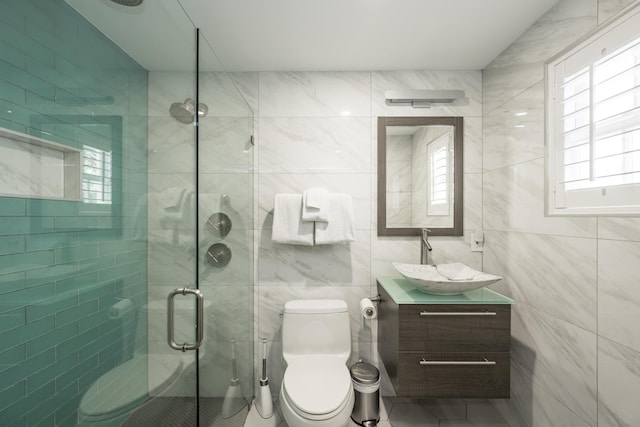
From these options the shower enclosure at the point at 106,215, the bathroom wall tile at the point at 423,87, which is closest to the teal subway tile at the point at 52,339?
the shower enclosure at the point at 106,215

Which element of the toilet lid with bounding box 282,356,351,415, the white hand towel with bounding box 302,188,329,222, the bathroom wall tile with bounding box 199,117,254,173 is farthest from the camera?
the white hand towel with bounding box 302,188,329,222

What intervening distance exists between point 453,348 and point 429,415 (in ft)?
2.21

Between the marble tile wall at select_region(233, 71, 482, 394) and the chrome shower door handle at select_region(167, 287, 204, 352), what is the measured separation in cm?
86

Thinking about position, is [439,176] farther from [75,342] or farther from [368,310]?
[75,342]

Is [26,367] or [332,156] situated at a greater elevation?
[332,156]

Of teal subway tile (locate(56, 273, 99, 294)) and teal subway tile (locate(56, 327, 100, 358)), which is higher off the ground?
teal subway tile (locate(56, 273, 99, 294))

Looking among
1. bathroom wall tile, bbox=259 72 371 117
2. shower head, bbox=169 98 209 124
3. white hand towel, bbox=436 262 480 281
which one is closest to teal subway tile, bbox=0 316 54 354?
shower head, bbox=169 98 209 124

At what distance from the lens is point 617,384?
1.09 metres

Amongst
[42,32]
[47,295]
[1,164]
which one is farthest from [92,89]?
[47,295]

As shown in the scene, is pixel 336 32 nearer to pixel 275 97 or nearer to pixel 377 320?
pixel 275 97

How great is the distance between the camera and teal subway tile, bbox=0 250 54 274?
52cm

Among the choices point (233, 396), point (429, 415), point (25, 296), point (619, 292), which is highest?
point (25, 296)

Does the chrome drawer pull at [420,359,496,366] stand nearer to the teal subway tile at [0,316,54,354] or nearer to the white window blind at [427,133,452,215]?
the white window blind at [427,133,452,215]

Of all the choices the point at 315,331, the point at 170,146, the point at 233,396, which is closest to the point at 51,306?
the point at 170,146
